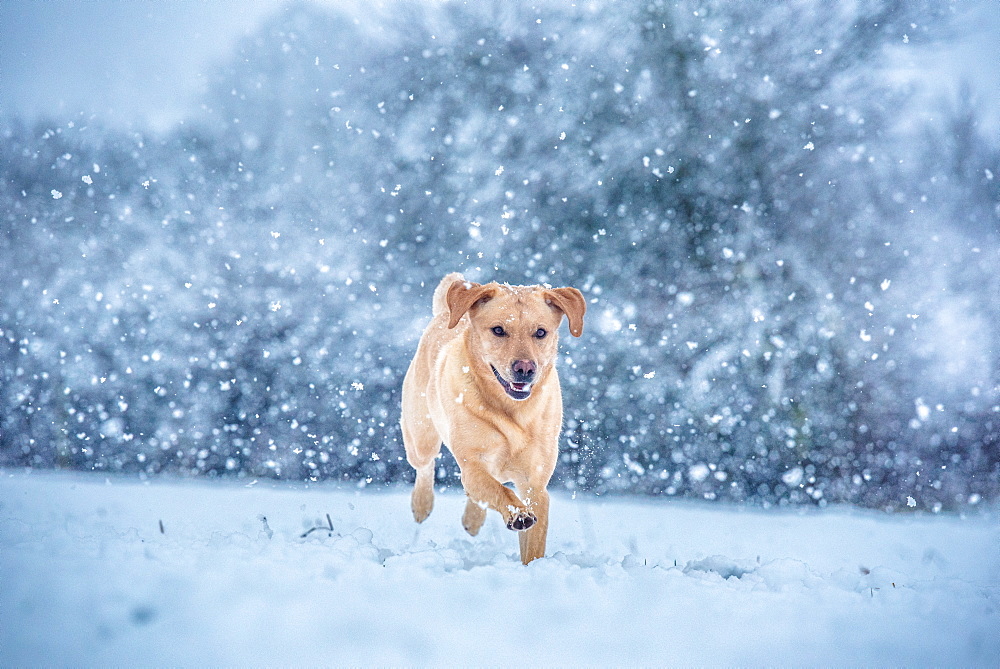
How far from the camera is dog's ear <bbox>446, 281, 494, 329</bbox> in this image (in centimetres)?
349

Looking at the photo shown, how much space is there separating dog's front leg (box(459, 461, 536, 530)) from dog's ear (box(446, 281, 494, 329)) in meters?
0.76

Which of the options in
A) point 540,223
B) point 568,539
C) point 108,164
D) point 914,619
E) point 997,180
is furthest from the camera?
point 108,164

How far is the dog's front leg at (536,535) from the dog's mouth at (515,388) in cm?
51

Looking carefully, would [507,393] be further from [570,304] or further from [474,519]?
[474,519]

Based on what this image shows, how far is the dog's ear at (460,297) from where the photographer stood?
11.5 feet

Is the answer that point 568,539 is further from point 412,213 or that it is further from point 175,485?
point 175,485

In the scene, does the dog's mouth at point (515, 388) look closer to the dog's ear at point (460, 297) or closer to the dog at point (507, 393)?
the dog at point (507, 393)

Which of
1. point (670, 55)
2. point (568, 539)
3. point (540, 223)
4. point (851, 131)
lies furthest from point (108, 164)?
point (851, 131)

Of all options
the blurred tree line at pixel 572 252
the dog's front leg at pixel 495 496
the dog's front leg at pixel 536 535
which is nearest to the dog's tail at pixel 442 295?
the dog's front leg at pixel 495 496

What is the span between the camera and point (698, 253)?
7.21 metres

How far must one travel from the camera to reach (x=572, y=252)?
727cm

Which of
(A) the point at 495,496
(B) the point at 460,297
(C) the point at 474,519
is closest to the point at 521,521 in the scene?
(A) the point at 495,496

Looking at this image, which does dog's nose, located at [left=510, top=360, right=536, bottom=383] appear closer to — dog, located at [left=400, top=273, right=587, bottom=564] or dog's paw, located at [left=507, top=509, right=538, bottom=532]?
dog, located at [left=400, top=273, right=587, bottom=564]

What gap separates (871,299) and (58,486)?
8.63 m
